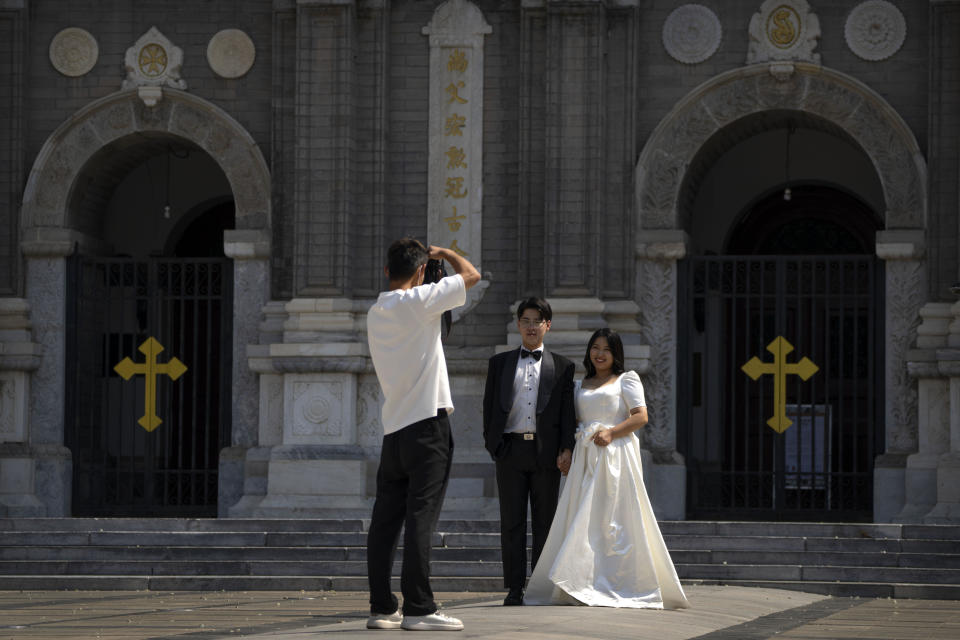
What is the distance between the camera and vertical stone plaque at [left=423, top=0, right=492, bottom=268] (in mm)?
18641

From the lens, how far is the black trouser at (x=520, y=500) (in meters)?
10.6

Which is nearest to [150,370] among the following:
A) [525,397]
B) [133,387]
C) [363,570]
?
[133,387]

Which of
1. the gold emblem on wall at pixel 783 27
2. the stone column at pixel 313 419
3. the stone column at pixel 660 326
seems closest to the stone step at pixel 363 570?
the stone column at pixel 313 419

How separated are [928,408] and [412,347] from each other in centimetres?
990

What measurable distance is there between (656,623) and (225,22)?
36.8 ft

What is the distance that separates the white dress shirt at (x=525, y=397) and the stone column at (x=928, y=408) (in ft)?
25.4

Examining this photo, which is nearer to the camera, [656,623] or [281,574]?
[656,623]

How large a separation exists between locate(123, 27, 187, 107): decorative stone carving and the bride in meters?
9.36

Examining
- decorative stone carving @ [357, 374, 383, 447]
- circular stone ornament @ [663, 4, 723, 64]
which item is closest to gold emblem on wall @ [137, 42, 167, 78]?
decorative stone carving @ [357, 374, 383, 447]

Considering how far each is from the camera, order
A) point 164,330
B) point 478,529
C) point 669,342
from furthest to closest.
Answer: point 164,330
point 669,342
point 478,529

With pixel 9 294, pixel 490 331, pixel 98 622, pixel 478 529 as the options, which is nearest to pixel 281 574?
pixel 478 529

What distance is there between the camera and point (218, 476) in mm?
19000

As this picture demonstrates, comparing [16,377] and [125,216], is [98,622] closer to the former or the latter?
[16,377]

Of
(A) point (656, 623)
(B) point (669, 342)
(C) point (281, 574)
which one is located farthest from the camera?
(B) point (669, 342)
